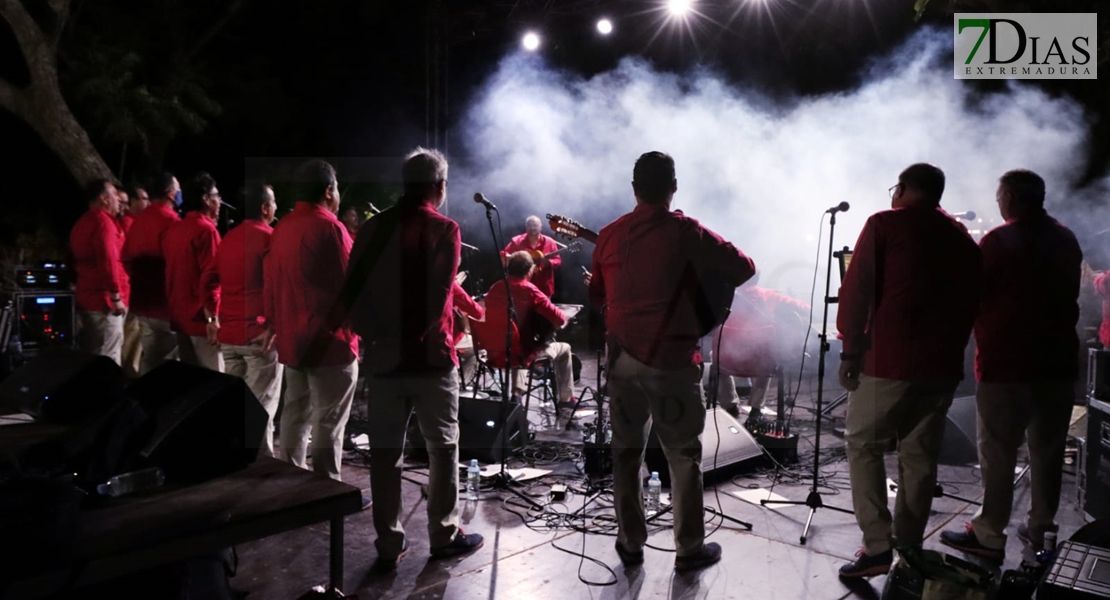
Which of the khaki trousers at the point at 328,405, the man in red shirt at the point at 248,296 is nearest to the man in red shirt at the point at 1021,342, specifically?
the khaki trousers at the point at 328,405

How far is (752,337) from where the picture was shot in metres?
6.48

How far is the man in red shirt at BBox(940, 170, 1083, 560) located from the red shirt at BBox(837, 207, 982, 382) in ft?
1.73

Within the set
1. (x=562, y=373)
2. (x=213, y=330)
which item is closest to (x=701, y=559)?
(x=213, y=330)

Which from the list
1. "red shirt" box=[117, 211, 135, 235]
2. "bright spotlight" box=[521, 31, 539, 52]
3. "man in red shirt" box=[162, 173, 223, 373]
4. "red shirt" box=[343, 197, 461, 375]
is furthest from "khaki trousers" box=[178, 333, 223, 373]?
"bright spotlight" box=[521, 31, 539, 52]

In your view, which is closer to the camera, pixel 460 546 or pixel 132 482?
pixel 132 482

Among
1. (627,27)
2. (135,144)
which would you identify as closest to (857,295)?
(627,27)

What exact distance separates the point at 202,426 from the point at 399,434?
144 centimetres

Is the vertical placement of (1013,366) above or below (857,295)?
below

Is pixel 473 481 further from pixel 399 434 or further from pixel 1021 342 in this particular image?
pixel 1021 342

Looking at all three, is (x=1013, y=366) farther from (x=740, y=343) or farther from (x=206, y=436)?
(x=206, y=436)

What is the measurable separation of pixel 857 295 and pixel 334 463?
2.98m

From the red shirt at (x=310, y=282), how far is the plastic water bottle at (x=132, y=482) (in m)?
1.85

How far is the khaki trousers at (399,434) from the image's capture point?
3.74 metres

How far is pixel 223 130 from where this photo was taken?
620 inches
